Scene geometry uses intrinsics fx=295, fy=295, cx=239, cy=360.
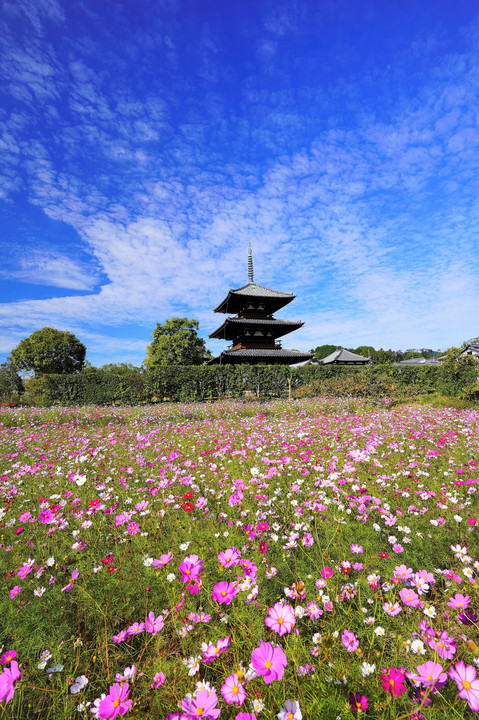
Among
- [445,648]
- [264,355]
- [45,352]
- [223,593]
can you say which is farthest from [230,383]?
[45,352]

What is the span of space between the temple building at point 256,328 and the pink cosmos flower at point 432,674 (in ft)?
63.2

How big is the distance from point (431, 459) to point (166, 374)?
12912 millimetres

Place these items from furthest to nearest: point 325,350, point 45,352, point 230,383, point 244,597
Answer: point 325,350
point 45,352
point 230,383
point 244,597

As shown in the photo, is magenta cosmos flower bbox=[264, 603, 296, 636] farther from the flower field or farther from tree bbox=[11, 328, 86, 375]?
tree bbox=[11, 328, 86, 375]

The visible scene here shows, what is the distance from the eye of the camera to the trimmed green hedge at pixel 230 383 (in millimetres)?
14227

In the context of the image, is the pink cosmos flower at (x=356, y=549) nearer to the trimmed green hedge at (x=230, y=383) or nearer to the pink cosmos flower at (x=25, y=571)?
the pink cosmos flower at (x=25, y=571)

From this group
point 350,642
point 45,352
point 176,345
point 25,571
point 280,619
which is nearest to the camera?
point 280,619

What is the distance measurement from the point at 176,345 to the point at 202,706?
102 ft

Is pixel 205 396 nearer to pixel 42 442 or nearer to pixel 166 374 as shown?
pixel 166 374

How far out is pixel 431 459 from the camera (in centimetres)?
394

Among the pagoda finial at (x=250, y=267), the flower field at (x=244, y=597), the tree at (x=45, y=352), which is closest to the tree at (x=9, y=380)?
the tree at (x=45, y=352)

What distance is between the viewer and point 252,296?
903 inches

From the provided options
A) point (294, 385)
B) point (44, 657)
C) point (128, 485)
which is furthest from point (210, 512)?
point (294, 385)

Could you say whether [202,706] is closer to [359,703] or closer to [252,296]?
[359,703]
